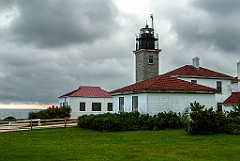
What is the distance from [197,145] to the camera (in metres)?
17.2

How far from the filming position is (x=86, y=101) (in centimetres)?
4591

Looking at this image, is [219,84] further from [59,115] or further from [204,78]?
[59,115]

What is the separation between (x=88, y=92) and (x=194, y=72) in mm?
13888

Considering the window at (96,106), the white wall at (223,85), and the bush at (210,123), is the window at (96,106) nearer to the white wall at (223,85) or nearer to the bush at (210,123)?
the white wall at (223,85)

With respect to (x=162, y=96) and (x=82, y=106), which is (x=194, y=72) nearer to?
(x=162, y=96)

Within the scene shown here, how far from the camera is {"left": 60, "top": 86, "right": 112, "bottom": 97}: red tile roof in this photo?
4569 cm

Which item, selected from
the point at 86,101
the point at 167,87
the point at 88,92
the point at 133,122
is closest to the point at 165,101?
the point at 167,87

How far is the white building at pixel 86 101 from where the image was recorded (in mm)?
45125

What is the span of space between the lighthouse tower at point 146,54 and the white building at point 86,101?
234 inches

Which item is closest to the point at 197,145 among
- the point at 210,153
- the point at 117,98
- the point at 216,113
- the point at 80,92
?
the point at 210,153

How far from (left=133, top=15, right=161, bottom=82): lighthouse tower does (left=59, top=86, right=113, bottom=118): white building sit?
5932 millimetres

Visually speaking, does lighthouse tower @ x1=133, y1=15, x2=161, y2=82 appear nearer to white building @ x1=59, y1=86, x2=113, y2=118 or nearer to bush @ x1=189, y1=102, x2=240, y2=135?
white building @ x1=59, y1=86, x2=113, y2=118

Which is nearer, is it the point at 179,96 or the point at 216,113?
the point at 216,113

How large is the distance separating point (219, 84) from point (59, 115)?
17993mm
